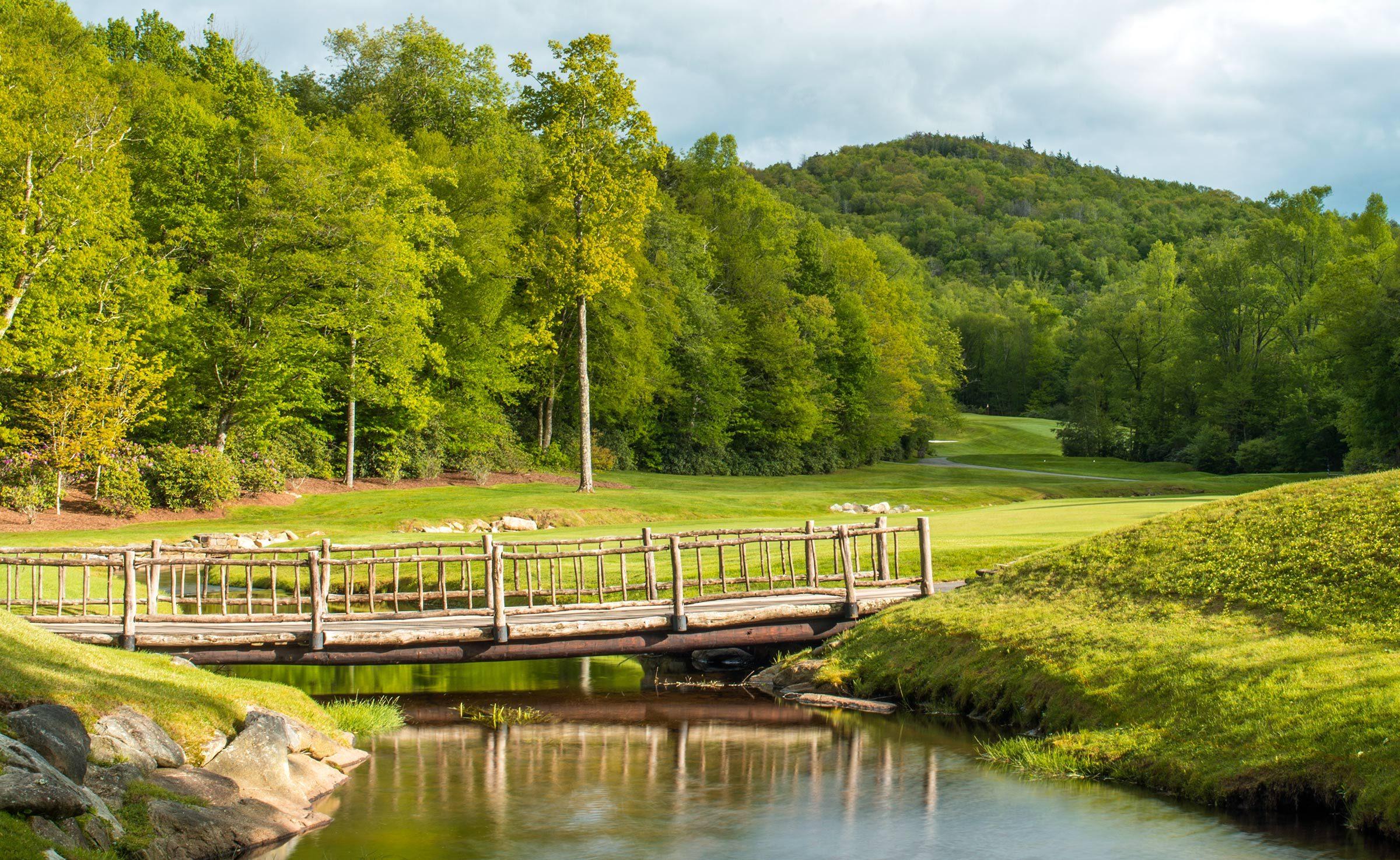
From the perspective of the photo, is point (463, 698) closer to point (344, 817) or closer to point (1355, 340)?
point (344, 817)

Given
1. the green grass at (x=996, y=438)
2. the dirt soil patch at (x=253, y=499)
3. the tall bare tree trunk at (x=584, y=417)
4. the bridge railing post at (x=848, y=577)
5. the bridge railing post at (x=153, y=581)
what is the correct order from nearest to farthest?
the bridge railing post at (x=153, y=581) < the bridge railing post at (x=848, y=577) < the dirt soil patch at (x=253, y=499) < the tall bare tree trunk at (x=584, y=417) < the green grass at (x=996, y=438)

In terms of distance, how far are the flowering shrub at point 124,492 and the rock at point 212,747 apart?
22.3m

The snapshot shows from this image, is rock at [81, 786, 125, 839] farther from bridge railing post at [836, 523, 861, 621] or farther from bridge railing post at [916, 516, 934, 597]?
bridge railing post at [916, 516, 934, 597]

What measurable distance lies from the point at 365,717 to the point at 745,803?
5.70 m

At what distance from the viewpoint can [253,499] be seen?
111ft

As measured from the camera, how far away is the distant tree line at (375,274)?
104 ft

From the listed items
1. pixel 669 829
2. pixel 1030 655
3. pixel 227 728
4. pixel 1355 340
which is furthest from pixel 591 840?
pixel 1355 340

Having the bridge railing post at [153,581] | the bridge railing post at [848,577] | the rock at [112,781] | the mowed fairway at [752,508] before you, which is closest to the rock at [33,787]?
the rock at [112,781]

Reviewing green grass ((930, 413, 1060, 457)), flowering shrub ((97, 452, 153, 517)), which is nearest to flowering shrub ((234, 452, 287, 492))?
flowering shrub ((97, 452, 153, 517))

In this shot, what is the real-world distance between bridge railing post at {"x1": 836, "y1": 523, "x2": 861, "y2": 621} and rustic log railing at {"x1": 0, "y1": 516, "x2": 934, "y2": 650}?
2 centimetres

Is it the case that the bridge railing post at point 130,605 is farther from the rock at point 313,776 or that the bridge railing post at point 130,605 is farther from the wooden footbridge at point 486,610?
the rock at point 313,776

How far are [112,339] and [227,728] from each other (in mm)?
25703

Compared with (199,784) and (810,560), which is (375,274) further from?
(199,784)

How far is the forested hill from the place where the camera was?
148000 millimetres
